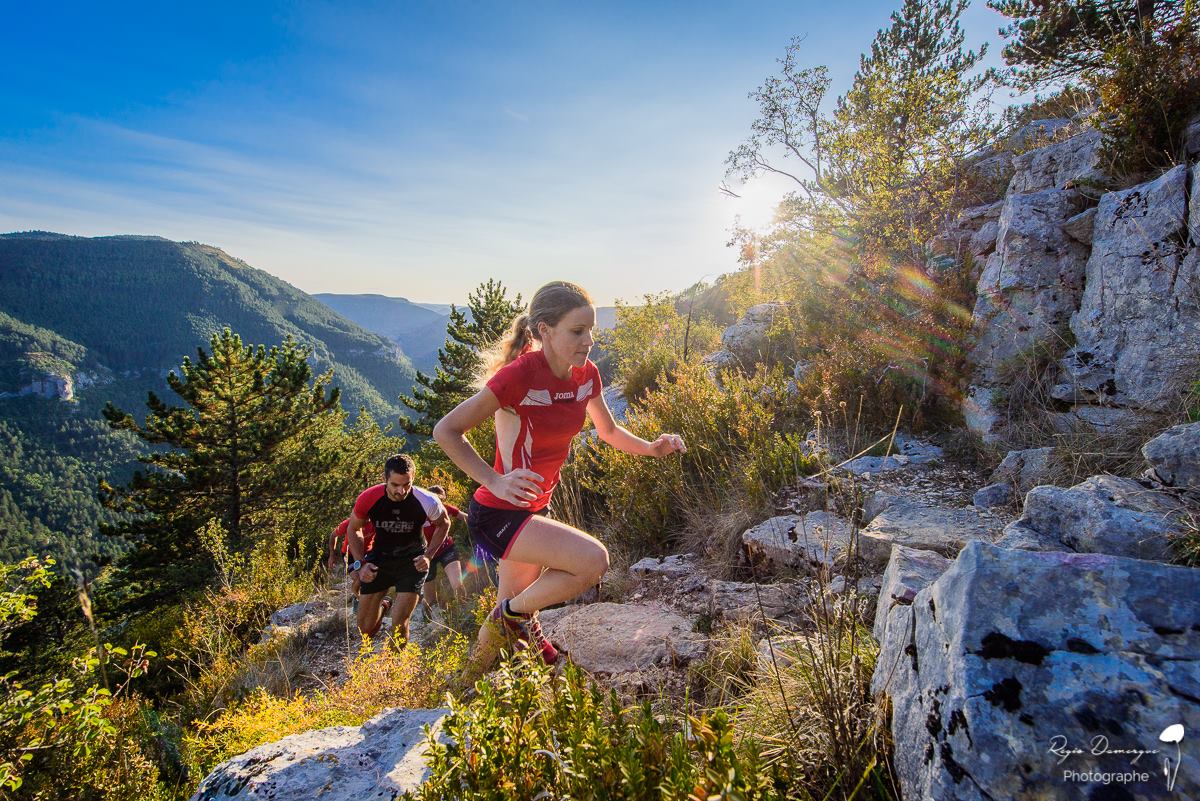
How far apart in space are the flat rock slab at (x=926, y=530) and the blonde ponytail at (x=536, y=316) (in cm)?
215

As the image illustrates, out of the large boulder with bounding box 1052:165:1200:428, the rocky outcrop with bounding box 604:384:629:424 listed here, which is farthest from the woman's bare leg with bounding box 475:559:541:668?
the rocky outcrop with bounding box 604:384:629:424

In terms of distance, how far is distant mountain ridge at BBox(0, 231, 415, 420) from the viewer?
147m

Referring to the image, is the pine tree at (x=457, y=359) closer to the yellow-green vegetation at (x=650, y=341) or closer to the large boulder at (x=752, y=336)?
the yellow-green vegetation at (x=650, y=341)

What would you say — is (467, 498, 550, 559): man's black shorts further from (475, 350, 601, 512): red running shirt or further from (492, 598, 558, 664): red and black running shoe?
(492, 598, 558, 664): red and black running shoe

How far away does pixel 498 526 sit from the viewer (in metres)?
2.73

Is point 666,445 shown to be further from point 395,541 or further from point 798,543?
point 395,541

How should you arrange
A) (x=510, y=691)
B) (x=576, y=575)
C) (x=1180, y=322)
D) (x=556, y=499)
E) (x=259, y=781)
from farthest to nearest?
(x=556, y=499), (x=1180, y=322), (x=576, y=575), (x=259, y=781), (x=510, y=691)

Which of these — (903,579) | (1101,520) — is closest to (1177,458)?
(1101,520)

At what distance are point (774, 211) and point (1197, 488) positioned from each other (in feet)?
47.2

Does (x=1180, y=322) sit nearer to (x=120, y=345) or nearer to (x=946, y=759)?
(x=946, y=759)

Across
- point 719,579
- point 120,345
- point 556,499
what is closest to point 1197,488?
point 719,579

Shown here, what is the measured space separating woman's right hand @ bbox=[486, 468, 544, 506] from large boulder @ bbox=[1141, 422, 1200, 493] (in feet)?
9.15

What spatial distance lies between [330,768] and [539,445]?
157 cm

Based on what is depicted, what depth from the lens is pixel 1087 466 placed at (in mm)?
3031
